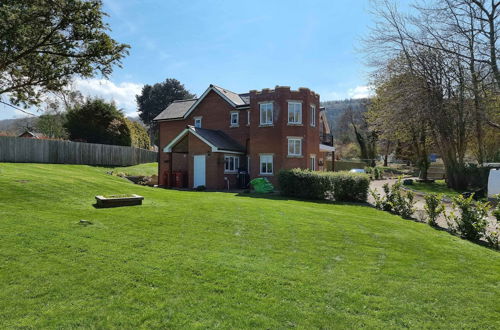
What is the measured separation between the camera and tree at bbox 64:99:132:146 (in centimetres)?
3621

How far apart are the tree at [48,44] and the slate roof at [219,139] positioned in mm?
11034

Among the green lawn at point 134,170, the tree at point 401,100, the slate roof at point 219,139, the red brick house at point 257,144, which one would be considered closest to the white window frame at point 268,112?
the red brick house at point 257,144

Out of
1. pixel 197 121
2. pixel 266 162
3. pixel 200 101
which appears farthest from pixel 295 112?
pixel 197 121

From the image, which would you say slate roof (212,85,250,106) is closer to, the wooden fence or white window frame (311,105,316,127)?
white window frame (311,105,316,127)

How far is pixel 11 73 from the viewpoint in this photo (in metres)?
14.4

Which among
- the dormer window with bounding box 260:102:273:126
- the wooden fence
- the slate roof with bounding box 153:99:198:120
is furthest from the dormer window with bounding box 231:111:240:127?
the wooden fence

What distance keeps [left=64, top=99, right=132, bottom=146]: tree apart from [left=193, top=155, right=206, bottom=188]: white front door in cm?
1689

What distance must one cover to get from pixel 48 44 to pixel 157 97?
52.7 m

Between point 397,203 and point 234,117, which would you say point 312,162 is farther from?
point 397,203

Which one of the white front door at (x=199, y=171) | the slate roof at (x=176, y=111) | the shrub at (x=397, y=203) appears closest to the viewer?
the shrub at (x=397, y=203)

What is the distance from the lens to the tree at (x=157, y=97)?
6325 cm

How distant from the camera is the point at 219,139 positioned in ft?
85.0

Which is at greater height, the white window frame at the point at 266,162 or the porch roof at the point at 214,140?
the porch roof at the point at 214,140

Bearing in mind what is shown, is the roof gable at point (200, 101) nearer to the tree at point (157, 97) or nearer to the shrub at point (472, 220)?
the shrub at point (472, 220)
